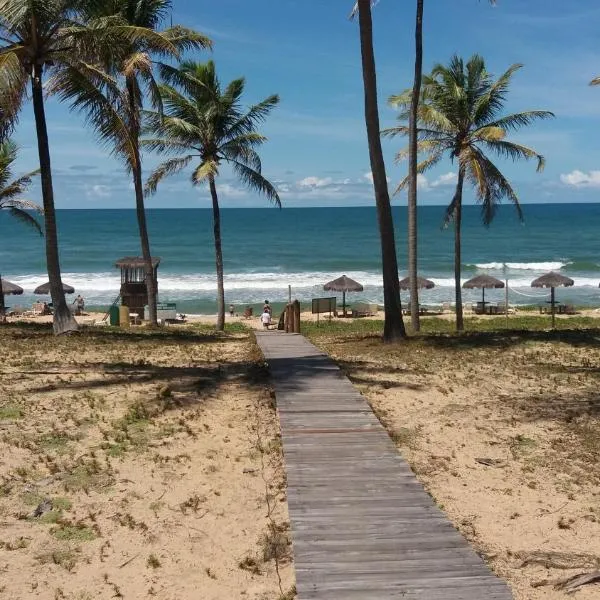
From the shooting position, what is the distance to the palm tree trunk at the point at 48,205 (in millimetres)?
15898

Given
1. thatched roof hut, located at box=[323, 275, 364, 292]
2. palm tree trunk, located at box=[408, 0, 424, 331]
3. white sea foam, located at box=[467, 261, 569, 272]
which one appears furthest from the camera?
white sea foam, located at box=[467, 261, 569, 272]

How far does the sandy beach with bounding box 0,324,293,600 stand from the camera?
18.4ft

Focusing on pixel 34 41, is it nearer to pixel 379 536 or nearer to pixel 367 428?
pixel 367 428

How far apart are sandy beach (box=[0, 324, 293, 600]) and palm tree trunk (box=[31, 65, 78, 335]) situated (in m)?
4.83

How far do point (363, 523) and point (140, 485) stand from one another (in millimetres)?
2407

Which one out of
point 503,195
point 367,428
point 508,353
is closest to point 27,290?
point 503,195

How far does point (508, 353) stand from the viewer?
13.9 metres

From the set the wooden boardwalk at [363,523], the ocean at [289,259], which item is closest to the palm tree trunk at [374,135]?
the wooden boardwalk at [363,523]

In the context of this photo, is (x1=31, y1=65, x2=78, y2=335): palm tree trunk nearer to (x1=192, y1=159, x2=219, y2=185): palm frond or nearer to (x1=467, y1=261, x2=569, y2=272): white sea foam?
(x1=192, y1=159, x2=219, y2=185): palm frond

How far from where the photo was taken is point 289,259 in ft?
246

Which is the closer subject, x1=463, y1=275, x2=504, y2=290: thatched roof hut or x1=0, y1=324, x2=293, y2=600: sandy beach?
x1=0, y1=324, x2=293, y2=600: sandy beach

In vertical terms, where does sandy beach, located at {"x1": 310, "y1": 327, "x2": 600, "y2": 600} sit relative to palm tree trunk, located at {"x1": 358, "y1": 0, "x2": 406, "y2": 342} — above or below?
below

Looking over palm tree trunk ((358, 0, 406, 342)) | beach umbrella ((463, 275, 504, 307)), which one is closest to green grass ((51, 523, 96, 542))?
palm tree trunk ((358, 0, 406, 342))

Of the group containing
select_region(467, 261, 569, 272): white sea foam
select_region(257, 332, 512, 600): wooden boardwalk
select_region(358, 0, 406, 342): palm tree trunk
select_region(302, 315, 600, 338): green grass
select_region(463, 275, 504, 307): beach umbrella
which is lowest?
select_region(302, 315, 600, 338): green grass
